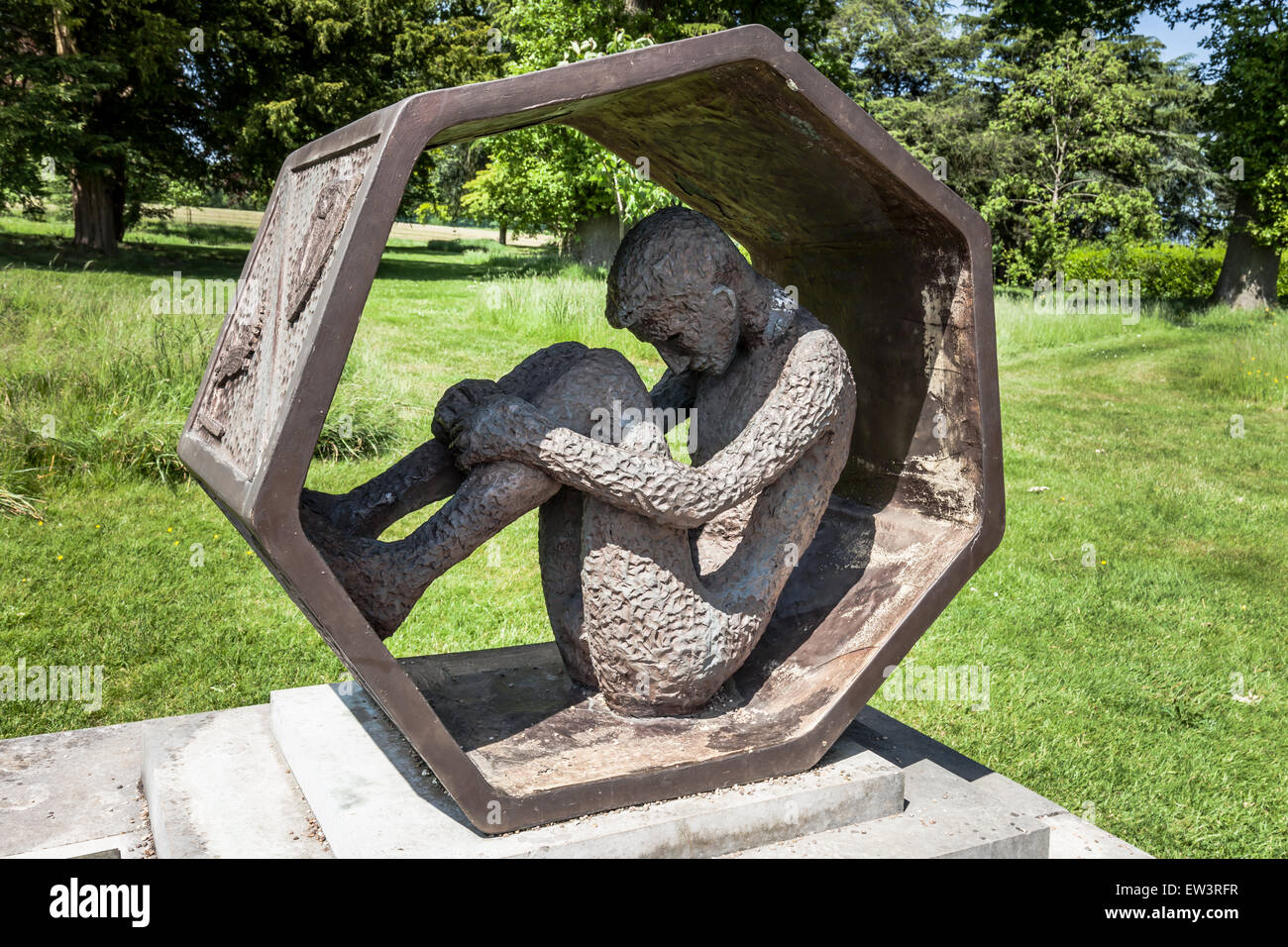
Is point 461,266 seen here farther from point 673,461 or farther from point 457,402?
point 673,461

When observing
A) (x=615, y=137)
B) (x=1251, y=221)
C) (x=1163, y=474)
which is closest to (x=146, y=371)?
(x=615, y=137)

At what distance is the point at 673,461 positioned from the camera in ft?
8.29

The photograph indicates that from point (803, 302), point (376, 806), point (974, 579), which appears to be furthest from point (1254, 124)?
point (376, 806)

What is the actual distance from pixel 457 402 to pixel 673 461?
1.91ft

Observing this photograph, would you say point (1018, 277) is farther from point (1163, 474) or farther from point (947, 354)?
point (947, 354)

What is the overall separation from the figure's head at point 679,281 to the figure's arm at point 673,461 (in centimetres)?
25

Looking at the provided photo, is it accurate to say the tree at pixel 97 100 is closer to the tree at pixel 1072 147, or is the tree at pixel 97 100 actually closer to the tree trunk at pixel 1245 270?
the tree at pixel 1072 147

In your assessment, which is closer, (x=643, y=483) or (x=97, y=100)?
(x=643, y=483)

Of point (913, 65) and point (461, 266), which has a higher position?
point (913, 65)

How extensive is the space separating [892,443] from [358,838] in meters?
1.85

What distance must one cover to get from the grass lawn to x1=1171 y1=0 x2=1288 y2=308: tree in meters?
6.15

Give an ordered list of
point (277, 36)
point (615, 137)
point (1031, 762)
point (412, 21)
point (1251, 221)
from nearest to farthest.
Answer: point (615, 137)
point (1031, 762)
point (1251, 221)
point (277, 36)
point (412, 21)

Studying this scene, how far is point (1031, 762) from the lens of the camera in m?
4.12

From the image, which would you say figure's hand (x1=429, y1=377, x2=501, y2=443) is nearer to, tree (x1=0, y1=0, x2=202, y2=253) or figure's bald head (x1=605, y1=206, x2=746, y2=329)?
figure's bald head (x1=605, y1=206, x2=746, y2=329)
